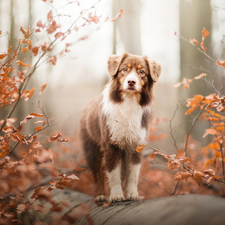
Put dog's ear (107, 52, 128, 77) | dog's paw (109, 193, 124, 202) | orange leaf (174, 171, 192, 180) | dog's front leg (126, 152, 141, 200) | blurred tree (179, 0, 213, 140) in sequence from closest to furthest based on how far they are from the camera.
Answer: orange leaf (174, 171, 192, 180), dog's paw (109, 193, 124, 202), dog's front leg (126, 152, 141, 200), dog's ear (107, 52, 128, 77), blurred tree (179, 0, 213, 140)

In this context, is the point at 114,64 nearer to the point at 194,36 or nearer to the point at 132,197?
the point at 132,197

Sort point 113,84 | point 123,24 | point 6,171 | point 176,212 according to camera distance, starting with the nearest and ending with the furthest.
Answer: point 176,212 < point 6,171 < point 113,84 < point 123,24

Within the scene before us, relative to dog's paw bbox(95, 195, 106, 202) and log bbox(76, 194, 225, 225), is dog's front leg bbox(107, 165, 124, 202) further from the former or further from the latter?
log bbox(76, 194, 225, 225)

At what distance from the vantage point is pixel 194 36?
674cm

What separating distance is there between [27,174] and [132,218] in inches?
36.6

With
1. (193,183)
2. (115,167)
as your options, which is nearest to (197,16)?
(193,183)

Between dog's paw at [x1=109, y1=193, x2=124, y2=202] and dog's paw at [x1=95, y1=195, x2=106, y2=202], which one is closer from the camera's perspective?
dog's paw at [x1=109, y1=193, x2=124, y2=202]

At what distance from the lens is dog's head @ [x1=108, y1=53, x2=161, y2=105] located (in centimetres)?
289

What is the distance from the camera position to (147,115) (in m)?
3.07

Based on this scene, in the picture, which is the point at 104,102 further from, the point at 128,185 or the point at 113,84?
the point at 128,185

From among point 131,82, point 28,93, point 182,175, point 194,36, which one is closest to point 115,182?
point 182,175

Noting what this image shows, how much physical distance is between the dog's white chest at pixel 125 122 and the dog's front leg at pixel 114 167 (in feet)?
0.41

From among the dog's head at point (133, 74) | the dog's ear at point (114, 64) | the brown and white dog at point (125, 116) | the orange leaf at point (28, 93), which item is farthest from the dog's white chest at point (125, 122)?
the orange leaf at point (28, 93)

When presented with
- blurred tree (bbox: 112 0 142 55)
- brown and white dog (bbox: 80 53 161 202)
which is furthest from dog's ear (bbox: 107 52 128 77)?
blurred tree (bbox: 112 0 142 55)
